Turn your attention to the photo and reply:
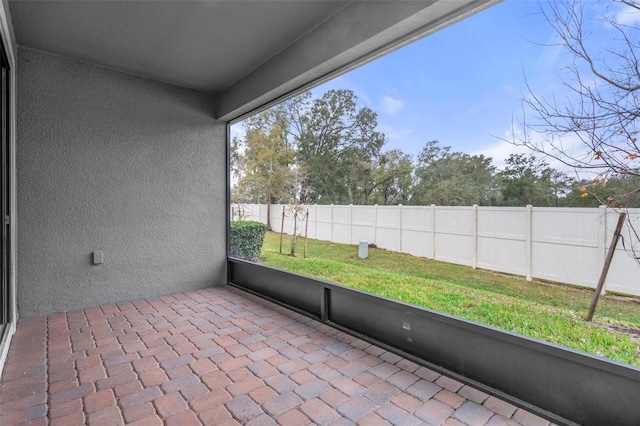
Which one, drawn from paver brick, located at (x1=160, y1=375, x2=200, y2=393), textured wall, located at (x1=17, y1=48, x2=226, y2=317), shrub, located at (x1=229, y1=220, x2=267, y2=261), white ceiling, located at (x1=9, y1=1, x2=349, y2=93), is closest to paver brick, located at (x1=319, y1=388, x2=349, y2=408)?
paver brick, located at (x1=160, y1=375, x2=200, y2=393)

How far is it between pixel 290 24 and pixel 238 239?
9.67 feet

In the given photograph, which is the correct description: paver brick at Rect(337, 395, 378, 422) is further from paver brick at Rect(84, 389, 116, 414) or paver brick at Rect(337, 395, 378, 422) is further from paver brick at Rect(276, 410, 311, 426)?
paver brick at Rect(84, 389, 116, 414)

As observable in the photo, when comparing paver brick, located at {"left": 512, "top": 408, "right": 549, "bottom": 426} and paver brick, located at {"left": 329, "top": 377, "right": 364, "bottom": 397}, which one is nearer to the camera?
paver brick, located at {"left": 512, "top": 408, "right": 549, "bottom": 426}

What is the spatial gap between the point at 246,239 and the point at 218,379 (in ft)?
8.51

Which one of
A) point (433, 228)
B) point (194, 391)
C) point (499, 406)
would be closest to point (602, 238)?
point (433, 228)

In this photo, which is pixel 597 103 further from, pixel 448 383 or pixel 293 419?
pixel 293 419

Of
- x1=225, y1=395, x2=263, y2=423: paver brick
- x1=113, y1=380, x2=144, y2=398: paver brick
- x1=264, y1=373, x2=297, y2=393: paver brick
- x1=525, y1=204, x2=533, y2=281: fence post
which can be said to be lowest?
x1=113, y1=380, x2=144, y2=398: paver brick

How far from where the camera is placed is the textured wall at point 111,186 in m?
3.19

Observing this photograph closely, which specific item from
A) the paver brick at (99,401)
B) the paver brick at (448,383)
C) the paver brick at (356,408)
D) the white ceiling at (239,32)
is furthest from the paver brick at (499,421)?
the white ceiling at (239,32)

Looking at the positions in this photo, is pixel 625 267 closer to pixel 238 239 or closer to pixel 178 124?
pixel 238 239

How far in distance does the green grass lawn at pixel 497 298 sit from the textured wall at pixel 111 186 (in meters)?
2.06

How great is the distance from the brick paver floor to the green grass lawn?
467mm

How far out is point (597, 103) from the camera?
1582mm

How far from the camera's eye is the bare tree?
1.49 meters
